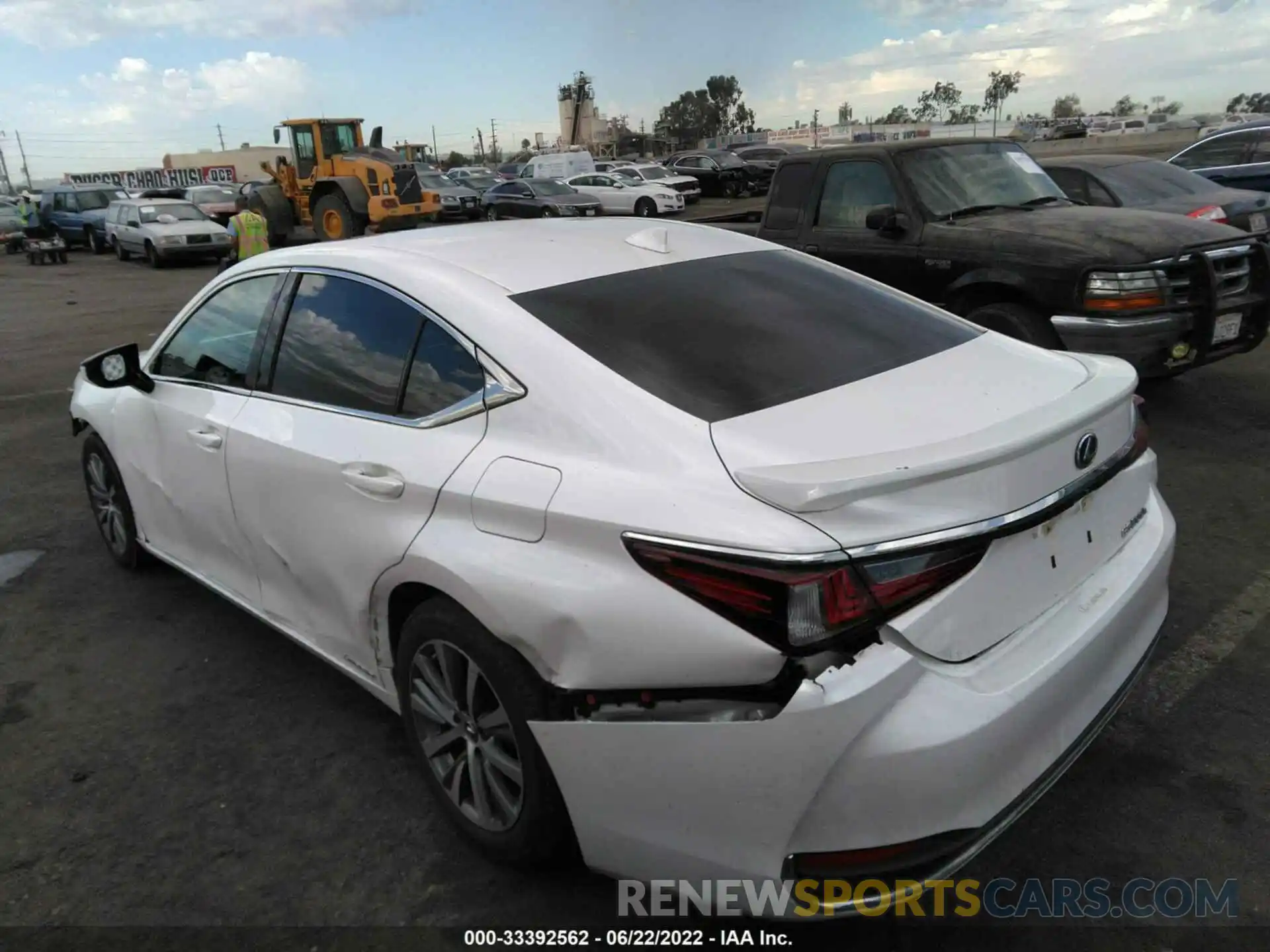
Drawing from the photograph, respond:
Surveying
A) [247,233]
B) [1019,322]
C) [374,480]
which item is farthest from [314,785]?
[247,233]

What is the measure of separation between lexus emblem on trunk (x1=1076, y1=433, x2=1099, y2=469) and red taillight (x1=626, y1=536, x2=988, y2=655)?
55cm

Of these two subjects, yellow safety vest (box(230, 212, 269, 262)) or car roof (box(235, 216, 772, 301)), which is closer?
car roof (box(235, 216, 772, 301))

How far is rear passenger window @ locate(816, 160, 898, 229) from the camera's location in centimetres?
677

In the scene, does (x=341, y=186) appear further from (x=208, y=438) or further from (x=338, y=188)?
(x=208, y=438)

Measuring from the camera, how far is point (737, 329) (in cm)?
270

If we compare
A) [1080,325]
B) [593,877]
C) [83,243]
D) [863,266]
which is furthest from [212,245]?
[593,877]

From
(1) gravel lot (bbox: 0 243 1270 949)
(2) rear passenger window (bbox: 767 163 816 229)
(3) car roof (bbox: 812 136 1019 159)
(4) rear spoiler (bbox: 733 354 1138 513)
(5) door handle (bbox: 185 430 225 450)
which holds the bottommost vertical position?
(1) gravel lot (bbox: 0 243 1270 949)

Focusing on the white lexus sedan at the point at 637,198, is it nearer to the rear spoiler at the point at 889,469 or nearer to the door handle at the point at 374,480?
the door handle at the point at 374,480

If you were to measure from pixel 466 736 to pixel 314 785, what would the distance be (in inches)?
31.8

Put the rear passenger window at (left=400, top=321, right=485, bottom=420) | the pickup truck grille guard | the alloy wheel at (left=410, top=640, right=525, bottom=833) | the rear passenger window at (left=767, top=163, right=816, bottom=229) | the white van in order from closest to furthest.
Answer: the alloy wheel at (left=410, top=640, right=525, bottom=833), the rear passenger window at (left=400, top=321, right=485, bottom=420), the pickup truck grille guard, the rear passenger window at (left=767, top=163, right=816, bottom=229), the white van

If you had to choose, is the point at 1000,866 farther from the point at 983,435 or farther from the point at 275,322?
the point at 275,322

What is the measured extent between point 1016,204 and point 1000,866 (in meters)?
5.34

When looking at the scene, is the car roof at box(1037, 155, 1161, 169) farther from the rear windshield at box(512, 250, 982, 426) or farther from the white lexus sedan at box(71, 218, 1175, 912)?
the white lexus sedan at box(71, 218, 1175, 912)

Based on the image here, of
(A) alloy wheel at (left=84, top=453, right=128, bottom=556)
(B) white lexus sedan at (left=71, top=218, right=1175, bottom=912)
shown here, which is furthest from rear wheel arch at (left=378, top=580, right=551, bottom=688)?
(A) alloy wheel at (left=84, top=453, right=128, bottom=556)
